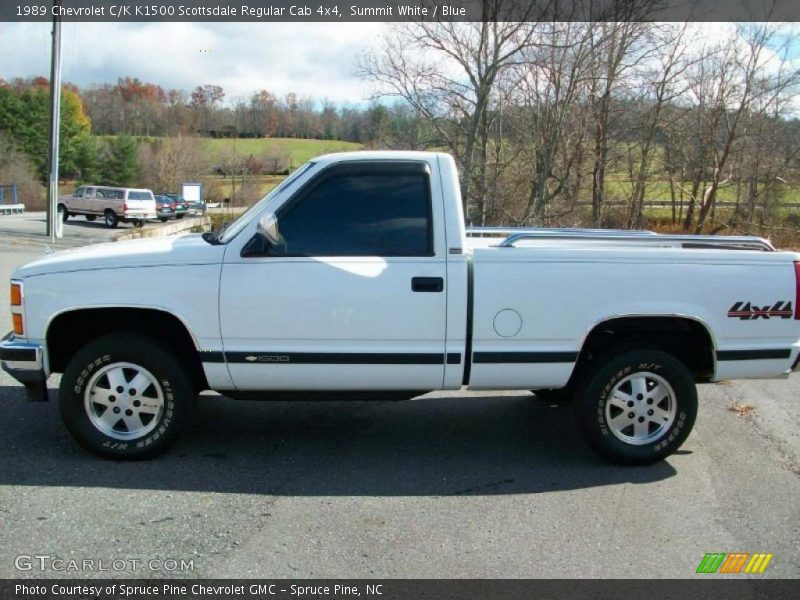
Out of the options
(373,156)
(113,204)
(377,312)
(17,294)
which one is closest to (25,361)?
(17,294)

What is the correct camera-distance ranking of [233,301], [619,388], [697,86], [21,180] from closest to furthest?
1. [233,301]
2. [619,388]
3. [697,86]
4. [21,180]

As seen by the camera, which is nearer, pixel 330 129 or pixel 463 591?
pixel 463 591

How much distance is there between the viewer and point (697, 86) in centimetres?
2566

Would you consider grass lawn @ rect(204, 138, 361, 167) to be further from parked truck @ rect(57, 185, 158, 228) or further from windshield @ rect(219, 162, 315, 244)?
parked truck @ rect(57, 185, 158, 228)

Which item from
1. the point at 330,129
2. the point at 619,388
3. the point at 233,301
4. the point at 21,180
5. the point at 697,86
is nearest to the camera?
the point at 233,301

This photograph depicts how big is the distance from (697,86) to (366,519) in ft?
85.0

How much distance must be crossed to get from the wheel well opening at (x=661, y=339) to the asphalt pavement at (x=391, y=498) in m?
0.69

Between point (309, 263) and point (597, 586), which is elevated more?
point (309, 263)

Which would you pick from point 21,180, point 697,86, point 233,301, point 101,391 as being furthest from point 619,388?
point 21,180

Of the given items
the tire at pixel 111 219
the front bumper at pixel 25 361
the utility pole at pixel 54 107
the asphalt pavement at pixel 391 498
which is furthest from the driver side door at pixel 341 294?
the tire at pixel 111 219

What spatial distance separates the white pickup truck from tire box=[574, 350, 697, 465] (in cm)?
1

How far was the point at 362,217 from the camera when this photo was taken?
4.62 meters

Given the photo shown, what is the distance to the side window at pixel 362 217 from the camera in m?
4.56

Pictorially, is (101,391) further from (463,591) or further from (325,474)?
(463,591)
